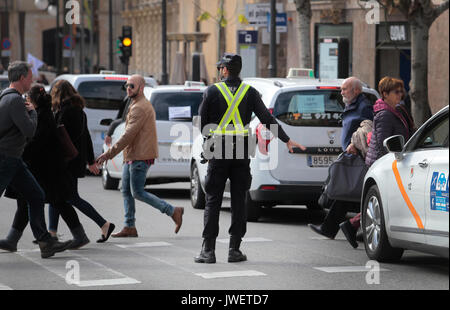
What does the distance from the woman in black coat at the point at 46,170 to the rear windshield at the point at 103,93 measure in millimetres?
11553

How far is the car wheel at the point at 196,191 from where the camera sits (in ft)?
54.1

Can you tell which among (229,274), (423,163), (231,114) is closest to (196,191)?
(231,114)

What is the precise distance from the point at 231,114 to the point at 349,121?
2195mm

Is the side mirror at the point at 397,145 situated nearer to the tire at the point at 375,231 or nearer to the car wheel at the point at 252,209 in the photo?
the tire at the point at 375,231

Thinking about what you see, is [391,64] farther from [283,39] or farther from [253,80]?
[253,80]

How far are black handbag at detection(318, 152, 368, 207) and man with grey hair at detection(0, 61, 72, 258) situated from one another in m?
2.81

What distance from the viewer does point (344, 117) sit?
12.7m

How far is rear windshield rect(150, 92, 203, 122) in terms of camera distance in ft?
60.2

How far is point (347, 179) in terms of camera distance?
12.5 meters

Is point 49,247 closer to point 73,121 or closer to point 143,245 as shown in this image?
point 143,245

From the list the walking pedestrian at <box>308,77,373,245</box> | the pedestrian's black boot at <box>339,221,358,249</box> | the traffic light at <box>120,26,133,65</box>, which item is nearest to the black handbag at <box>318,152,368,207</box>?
the walking pedestrian at <box>308,77,373,245</box>

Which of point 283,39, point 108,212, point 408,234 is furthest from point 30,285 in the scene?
point 283,39

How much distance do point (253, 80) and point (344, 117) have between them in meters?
3.04

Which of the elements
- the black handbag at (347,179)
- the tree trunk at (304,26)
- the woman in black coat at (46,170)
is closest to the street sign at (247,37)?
the tree trunk at (304,26)
